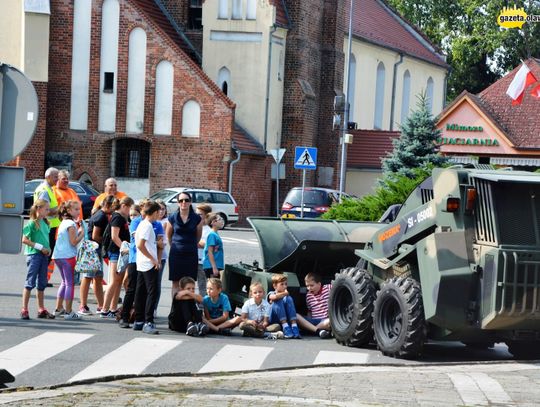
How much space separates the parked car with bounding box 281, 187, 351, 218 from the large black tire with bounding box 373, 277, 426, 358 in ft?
88.5

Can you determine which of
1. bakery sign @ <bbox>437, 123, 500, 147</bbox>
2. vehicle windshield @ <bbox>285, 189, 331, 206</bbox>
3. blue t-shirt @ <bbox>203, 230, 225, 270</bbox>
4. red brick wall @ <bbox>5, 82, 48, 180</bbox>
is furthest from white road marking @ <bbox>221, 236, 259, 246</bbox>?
bakery sign @ <bbox>437, 123, 500, 147</bbox>

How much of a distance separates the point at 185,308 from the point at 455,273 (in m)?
3.64

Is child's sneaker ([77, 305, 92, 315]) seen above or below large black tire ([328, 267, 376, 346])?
below

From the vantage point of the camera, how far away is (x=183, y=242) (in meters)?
16.3

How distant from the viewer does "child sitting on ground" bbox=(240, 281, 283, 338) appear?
50.6 feet

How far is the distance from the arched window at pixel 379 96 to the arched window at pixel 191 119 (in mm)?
20205

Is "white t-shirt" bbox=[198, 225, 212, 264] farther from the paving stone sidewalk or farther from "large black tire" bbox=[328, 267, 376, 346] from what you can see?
the paving stone sidewalk

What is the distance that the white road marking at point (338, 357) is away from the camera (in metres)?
13.3

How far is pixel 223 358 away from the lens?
43.5 feet

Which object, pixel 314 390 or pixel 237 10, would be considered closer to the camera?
pixel 314 390

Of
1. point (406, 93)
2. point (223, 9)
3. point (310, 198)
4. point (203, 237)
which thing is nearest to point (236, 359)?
point (203, 237)

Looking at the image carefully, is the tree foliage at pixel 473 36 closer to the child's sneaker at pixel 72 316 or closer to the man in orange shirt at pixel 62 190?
the man in orange shirt at pixel 62 190

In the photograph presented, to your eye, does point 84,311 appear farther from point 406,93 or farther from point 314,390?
point 406,93

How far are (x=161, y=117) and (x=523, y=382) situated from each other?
35797 mm
